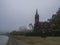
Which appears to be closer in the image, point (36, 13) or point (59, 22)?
point (59, 22)

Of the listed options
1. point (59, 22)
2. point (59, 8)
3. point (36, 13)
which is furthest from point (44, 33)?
point (36, 13)

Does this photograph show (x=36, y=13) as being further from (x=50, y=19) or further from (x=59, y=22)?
(x=59, y=22)

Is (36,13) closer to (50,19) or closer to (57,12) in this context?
(50,19)

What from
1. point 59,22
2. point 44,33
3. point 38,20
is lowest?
point 44,33

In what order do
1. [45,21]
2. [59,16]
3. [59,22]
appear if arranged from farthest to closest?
[45,21] < [59,16] < [59,22]

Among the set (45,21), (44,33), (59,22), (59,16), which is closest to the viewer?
(44,33)

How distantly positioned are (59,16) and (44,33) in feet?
114

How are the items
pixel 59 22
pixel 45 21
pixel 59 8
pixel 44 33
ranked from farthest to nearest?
pixel 45 21 → pixel 59 8 → pixel 59 22 → pixel 44 33

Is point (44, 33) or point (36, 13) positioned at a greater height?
point (36, 13)

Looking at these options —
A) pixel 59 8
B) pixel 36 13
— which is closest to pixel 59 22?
pixel 59 8

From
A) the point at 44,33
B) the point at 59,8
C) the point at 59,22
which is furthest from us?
the point at 59,8

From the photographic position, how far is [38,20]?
82625 mm

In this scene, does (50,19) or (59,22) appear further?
(50,19)

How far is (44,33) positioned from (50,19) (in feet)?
141
